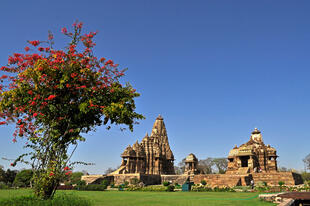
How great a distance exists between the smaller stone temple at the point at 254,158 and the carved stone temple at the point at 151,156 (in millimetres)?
11745

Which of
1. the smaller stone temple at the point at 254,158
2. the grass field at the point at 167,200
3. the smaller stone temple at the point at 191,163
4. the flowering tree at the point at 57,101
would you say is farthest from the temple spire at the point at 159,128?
the flowering tree at the point at 57,101

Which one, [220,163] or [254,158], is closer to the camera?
[254,158]

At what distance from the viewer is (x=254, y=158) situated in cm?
3102

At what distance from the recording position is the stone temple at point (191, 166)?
84.5ft

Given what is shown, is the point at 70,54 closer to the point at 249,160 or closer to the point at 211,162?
the point at 249,160

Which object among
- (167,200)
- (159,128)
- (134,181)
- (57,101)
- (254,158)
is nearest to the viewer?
(57,101)

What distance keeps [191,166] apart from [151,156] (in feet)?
21.3

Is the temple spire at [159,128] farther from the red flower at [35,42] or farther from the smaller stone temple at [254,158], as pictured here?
the red flower at [35,42]

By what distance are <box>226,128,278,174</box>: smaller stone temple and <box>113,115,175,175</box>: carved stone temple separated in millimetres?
11745

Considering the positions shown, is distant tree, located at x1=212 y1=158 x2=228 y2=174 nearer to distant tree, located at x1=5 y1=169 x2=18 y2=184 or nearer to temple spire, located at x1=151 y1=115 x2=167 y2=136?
temple spire, located at x1=151 y1=115 x2=167 y2=136

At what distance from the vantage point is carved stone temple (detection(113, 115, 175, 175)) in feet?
120

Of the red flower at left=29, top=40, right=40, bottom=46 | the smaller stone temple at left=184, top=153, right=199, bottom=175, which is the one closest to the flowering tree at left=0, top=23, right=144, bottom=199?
the red flower at left=29, top=40, right=40, bottom=46

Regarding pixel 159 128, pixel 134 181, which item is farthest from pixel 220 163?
pixel 134 181

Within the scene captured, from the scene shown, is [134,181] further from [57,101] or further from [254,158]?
[57,101]
